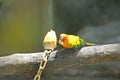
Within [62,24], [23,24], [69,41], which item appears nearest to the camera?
[69,41]

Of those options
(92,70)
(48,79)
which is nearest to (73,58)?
(48,79)

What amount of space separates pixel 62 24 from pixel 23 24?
452mm

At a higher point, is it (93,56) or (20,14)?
(20,14)

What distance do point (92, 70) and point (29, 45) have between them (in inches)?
27.1

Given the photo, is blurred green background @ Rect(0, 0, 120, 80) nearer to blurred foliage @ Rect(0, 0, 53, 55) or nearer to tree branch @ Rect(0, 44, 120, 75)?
blurred foliage @ Rect(0, 0, 53, 55)

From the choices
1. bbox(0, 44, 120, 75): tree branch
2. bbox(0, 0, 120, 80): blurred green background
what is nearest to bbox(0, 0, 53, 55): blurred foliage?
bbox(0, 0, 120, 80): blurred green background

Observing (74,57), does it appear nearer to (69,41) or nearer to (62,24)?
(69,41)

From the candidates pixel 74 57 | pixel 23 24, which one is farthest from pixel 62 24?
pixel 74 57

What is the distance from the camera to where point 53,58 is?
1101 mm

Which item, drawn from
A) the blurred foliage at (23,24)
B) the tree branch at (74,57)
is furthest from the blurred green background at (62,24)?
the tree branch at (74,57)

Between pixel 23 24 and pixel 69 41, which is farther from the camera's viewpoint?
pixel 23 24

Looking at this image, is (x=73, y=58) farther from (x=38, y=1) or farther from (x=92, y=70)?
(x=92, y=70)

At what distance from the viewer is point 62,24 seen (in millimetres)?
2623

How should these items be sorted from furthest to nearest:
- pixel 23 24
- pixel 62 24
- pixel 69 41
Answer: pixel 62 24
pixel 23 24
pixel 69 41
